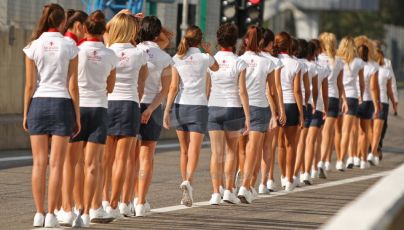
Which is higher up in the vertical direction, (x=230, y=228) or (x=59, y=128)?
(x=59, y=128)

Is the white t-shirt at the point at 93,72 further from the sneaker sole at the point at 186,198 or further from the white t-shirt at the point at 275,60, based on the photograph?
the white t-shirt at the point at 275,60

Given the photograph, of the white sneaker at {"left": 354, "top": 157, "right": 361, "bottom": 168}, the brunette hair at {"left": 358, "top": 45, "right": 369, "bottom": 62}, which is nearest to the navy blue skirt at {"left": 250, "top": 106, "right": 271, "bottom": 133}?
the brunette hair at {"left": 358, "top": 45, "right": 369, "bottom": 62}

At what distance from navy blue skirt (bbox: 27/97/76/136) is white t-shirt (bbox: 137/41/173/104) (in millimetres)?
2008

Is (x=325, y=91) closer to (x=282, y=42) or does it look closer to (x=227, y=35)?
(x=282, y=42)

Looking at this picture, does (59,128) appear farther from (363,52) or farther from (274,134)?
(363,52)

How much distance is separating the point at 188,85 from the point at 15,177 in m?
3.77

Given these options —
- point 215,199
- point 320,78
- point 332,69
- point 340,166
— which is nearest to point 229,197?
point 215,199

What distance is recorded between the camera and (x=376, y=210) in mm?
6305

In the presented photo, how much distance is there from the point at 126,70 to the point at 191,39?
2.00 meters

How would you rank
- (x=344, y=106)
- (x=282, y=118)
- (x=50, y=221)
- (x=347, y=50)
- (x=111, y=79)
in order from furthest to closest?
(x=344, y=106), (x=347, y=50), (x=282, y=118), (x=111, y=79), (x=50, y=221)

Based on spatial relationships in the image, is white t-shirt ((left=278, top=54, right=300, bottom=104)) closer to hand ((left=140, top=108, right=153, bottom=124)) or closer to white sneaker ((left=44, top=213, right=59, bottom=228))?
hand ((left=140, top=108, right=153, bottom=124))

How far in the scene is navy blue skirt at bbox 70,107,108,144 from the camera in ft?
42.1

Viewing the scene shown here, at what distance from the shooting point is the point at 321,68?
20562 millimetres

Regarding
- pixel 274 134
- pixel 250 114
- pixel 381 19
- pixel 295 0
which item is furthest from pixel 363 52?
pixel 381 19
